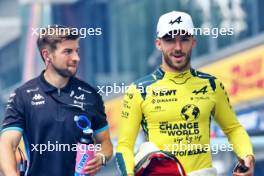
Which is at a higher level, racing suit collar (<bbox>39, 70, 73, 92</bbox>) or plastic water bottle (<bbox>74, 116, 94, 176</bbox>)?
racing suit collar (<bbox>39, 70, 73, 92</bbox>)

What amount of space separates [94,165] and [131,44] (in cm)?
1046

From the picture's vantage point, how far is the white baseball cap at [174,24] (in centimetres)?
573

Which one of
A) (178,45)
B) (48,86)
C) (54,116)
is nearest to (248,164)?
(178,45)

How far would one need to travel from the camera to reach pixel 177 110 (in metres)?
5.73

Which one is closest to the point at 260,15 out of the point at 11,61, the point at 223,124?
the point at 11,61

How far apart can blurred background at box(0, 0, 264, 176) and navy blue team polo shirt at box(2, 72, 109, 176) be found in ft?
23.6

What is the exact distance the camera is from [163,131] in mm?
5695

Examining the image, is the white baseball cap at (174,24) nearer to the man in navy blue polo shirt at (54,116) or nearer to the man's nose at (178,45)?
the man's nose at (178,45)

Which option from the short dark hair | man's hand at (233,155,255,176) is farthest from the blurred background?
the short dark hair

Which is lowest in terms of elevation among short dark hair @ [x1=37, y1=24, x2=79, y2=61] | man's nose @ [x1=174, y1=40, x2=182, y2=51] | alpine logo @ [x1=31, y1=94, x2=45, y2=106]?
alpine logo @ [x1=31, y1=94, x2=45, y2=106]

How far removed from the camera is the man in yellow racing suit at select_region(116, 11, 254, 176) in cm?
568

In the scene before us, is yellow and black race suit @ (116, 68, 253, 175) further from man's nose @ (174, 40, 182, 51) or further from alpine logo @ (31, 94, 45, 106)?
alpine logo @ (31, 94, 45, 106)

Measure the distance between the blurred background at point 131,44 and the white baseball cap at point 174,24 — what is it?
7.11 meters

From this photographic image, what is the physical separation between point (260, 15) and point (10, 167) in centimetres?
938
